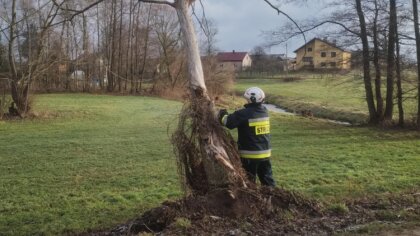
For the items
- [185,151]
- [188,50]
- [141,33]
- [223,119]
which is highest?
[141,33]

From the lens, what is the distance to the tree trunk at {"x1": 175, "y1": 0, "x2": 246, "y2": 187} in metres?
7.45

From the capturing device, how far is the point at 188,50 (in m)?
7.93

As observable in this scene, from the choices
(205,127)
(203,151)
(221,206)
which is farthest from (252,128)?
(221,206)

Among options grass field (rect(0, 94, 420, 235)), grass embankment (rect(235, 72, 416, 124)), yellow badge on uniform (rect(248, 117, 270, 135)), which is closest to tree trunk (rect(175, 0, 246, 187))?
yellow badge on uniform (rect(248, 117, 270, 135))

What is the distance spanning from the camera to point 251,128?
25.4 ft

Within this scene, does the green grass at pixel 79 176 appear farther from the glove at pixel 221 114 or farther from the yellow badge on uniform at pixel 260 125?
the yellow badge on uniform at pixel 260 125

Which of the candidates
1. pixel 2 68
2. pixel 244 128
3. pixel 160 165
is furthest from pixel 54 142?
pixel 2 68

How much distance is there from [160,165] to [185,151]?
5.78 metres

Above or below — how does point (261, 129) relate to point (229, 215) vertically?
above

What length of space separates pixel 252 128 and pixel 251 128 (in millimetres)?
15

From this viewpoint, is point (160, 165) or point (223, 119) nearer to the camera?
point (223, 119)

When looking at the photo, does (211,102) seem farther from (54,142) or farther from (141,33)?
(141,33)

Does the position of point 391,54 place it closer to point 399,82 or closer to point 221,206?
point 399,82

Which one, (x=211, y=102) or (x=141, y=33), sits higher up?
(x=141, y=33)
